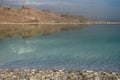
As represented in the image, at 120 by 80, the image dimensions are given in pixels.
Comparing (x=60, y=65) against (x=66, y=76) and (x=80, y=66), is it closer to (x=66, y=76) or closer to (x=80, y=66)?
(x=80, y=66)

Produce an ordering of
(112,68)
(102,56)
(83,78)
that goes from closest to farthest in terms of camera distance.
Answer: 1. (83,78)
2. (112,68)
3. (102,56)

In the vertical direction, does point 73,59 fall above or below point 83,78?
below

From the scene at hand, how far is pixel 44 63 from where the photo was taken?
28406 mm

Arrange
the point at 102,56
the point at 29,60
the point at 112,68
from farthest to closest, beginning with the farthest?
the point at 102,56
the point at 29,60
the point at 112,68

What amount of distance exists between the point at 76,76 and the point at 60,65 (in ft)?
23.4

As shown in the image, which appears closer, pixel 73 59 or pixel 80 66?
pixel 80 66

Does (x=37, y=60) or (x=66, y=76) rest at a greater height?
(x=66, y=76)

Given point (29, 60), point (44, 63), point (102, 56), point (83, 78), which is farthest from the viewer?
point (102, 56)

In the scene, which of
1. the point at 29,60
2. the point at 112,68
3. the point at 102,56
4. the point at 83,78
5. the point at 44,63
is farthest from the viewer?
the point at 102,56

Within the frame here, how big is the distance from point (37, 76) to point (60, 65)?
7411 mm

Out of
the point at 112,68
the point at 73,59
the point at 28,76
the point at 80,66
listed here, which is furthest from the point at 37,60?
the point at 28,76

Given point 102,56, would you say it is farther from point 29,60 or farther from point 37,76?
point 37,76

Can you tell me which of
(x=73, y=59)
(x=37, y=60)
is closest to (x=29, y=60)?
(x=37, y=60)

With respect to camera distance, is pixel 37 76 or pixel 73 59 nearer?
pixel 37 76
